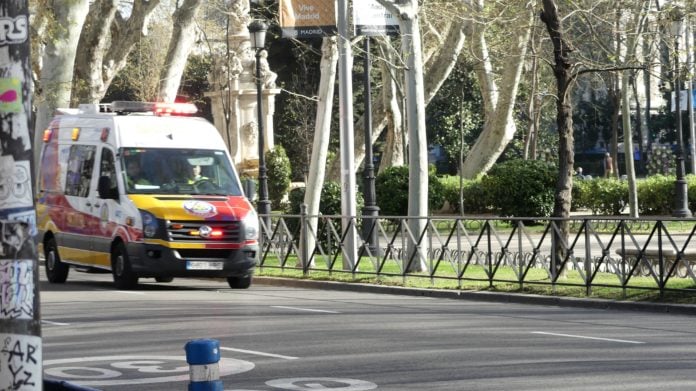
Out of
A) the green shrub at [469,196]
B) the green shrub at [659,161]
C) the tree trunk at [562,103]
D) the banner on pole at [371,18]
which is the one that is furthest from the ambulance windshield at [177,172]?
the green shrub at [659,161]

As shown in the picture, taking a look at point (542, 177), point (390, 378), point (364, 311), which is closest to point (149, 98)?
point (542, 177)

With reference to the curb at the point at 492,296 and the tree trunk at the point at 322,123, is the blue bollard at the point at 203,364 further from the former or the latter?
the tree trunk at the point at 322,123

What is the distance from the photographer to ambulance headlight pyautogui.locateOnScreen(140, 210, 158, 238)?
2150 cm

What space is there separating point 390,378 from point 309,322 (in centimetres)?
500

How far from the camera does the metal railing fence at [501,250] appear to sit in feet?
61.7

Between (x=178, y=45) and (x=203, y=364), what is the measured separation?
102ft

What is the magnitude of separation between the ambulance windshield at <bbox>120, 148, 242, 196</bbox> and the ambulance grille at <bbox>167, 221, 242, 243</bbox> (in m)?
0.73

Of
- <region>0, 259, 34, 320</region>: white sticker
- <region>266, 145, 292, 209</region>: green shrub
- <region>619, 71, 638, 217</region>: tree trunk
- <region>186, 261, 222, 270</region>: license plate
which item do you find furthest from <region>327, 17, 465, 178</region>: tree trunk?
<region>0, 259, 34, 320</region>: white sticker

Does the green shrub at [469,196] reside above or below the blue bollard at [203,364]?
above

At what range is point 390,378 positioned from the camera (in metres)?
11.2

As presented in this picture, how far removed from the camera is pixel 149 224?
2150cm

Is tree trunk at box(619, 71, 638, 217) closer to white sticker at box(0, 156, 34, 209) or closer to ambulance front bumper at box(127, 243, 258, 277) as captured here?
ambulance front bumper at box(127, 243, 258, 277)

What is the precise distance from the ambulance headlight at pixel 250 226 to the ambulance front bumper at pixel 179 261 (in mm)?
338

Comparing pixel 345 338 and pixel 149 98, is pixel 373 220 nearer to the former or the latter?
pixel 345 338
